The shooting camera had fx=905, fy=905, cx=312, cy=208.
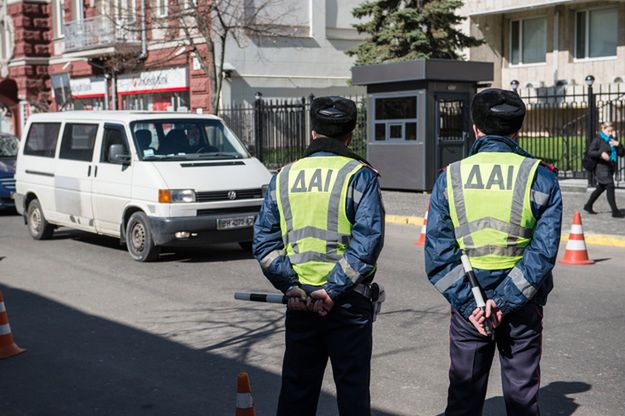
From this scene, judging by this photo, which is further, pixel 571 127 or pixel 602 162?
pixel 571 127

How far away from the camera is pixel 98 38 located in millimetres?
32188

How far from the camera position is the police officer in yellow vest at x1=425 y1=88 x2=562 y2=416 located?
3.78 meters

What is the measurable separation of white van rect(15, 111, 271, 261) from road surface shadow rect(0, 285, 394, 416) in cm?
316

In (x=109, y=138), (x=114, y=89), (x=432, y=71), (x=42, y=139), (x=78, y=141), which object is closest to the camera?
(x=109, y=138)

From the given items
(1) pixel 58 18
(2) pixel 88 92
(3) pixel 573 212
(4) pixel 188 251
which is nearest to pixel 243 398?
(4) pixel 188 251

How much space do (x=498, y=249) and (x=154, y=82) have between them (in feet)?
93.2

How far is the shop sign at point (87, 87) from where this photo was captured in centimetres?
3403

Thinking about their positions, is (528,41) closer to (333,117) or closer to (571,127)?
(571,127)

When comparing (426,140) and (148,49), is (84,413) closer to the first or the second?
(426,140)

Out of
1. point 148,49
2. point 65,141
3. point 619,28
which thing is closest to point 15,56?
point 148,49

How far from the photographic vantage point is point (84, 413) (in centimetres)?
538

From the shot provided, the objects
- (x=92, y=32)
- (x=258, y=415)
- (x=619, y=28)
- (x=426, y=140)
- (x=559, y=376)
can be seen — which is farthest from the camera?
(x=92, y=32)

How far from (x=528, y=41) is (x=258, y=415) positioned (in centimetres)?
2959

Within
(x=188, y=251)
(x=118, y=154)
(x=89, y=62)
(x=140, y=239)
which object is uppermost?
(x=89, y=62)
